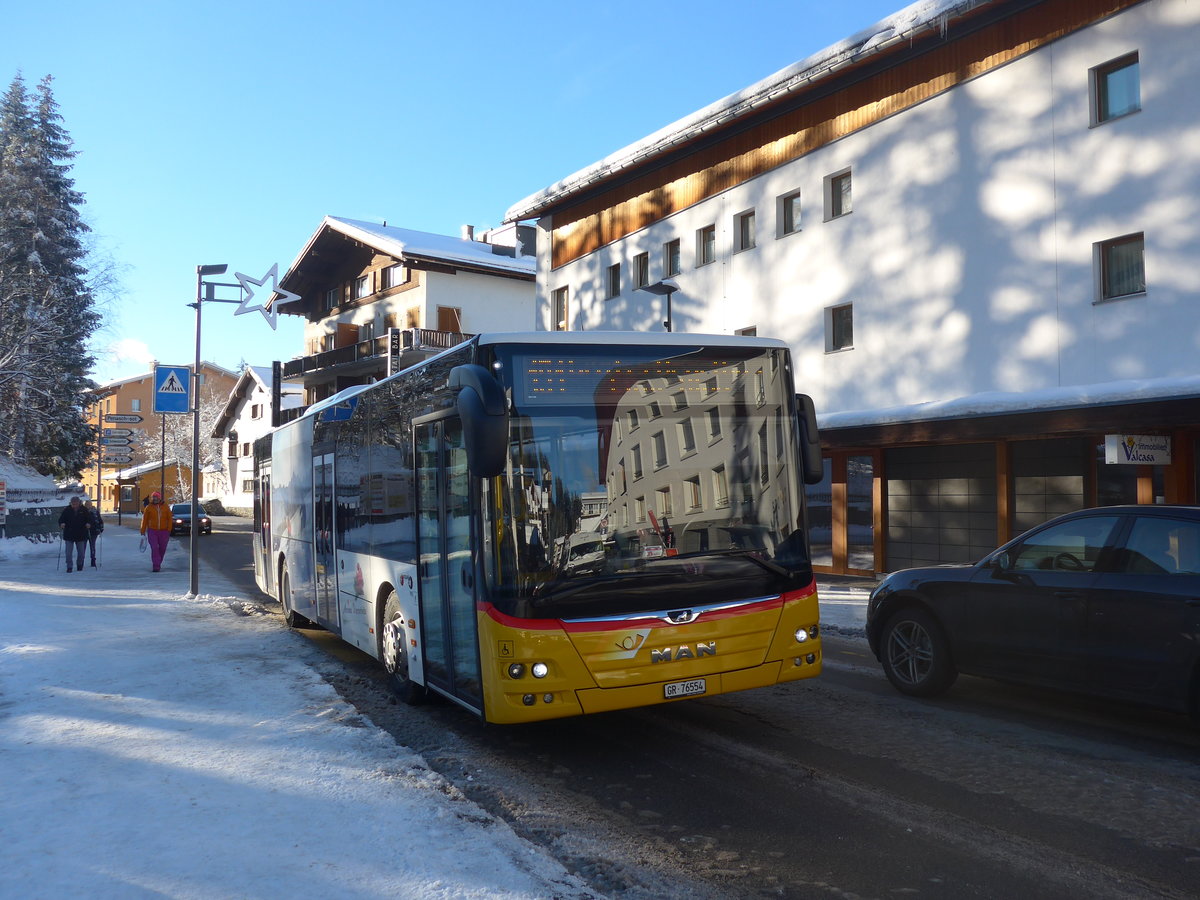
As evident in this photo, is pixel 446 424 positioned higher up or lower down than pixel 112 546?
higher up

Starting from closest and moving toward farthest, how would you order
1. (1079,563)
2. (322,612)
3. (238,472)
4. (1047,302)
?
(1079,563) < (322,612) < (1047,302) < (238,472)

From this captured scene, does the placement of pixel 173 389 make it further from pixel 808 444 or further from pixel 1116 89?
pixel 1116 89

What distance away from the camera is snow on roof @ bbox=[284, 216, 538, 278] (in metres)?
46.2

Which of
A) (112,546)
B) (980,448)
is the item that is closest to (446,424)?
(980,448)

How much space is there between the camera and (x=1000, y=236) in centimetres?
1731

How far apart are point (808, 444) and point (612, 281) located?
2143 cm

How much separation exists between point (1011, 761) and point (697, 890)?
2979 mm

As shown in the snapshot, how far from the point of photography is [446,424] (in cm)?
710

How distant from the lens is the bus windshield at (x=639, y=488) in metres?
6.25

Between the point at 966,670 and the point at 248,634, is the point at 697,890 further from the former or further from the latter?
the point at 248,634

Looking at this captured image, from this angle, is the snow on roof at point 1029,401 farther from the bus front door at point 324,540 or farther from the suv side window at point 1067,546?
the bus front door at point 324,540

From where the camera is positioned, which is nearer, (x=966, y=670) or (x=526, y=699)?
(x=526, y=699)

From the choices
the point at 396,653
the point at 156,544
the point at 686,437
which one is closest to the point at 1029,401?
the point at 686,437

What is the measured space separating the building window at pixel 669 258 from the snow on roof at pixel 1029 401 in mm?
7410
